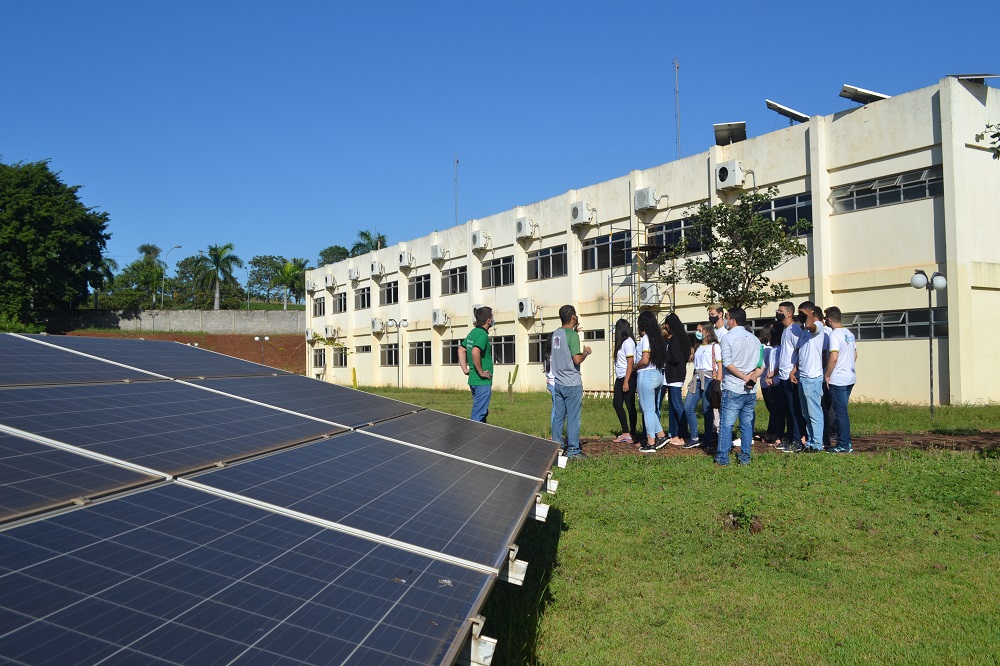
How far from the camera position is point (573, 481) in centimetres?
847

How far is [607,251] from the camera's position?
2959 centimetres

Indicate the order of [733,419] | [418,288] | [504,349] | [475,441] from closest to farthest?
[475,441] → [733,419] → [504,349] → [418,288]

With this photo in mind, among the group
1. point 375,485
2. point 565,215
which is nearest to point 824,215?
point 565,215

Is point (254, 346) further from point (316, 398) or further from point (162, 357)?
point (316, 398)

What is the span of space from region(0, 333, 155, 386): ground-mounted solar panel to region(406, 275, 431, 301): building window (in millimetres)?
36637

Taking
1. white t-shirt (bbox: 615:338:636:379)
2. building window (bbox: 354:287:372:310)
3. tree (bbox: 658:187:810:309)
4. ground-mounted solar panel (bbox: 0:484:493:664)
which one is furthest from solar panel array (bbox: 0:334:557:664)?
building window (bbox: 354:287:372:310)

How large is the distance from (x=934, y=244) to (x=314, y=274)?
151 feet

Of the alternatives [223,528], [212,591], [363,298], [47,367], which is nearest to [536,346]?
[363,298]

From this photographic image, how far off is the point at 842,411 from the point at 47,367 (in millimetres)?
8748

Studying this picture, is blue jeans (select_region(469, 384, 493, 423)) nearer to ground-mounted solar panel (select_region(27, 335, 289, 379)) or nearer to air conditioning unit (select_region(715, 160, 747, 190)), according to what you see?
ground-mounted solar panel (select_region(27, 335, 289, 379))

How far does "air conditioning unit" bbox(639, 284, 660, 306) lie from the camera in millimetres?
27172

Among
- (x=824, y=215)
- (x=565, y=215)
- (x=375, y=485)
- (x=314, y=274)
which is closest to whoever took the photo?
(x=375, y=485)

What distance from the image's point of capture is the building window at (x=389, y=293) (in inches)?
1805

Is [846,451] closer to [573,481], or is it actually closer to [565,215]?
[573,481]
